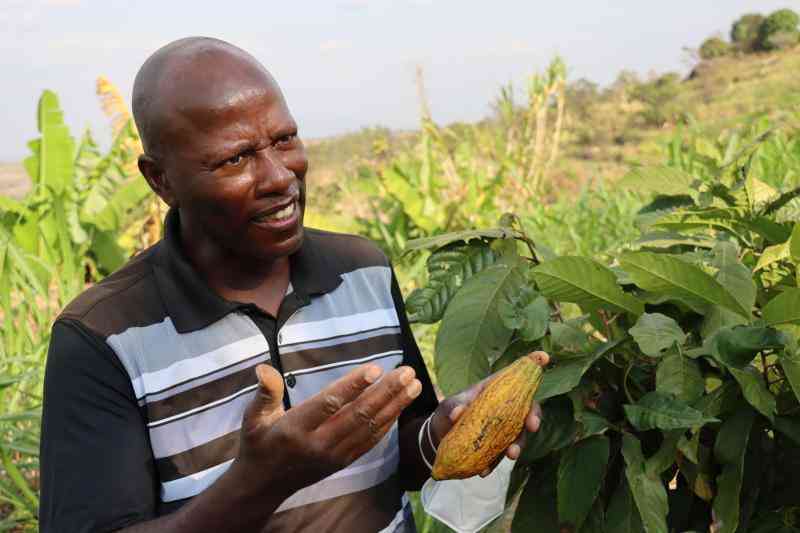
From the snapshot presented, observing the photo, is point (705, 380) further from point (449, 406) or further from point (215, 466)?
point (215, 466)

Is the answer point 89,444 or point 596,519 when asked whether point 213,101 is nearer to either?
point 89,444

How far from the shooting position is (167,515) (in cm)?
122

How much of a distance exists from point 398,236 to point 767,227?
12.6 feet

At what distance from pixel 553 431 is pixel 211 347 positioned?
0.48m

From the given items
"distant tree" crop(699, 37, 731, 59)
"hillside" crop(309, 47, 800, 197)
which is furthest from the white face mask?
"distant tree" crop(699, 37, 731, 59)

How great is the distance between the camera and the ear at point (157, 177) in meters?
1.34

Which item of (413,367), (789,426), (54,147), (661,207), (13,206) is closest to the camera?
(789,426)

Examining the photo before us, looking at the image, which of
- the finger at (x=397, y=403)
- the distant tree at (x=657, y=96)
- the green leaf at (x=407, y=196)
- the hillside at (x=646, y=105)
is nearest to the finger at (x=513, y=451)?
the finger at (x=397, y=403)

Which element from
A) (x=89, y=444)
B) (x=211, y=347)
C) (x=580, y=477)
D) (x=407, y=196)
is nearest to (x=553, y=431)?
(x=580, y=477)

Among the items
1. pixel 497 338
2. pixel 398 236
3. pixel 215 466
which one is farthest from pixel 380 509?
pixel 398 236

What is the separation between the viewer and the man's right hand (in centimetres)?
98

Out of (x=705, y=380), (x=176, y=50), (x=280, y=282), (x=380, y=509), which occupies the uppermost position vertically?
(x=176, y=50)

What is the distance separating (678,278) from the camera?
1.14 meters

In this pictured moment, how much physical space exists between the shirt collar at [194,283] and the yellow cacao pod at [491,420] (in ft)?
1.29
